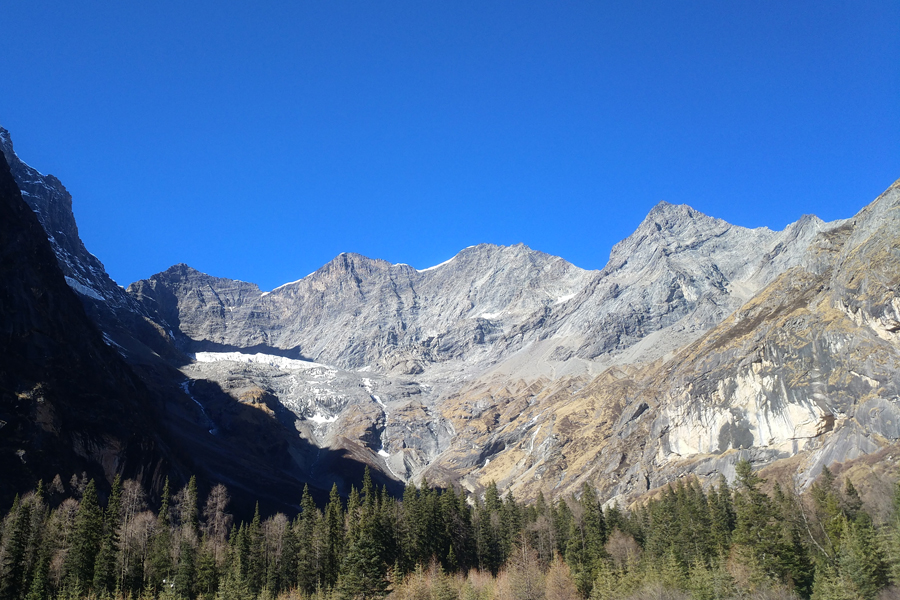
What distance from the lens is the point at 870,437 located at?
10556cm

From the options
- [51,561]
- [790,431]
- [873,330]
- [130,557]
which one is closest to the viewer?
[51,561]

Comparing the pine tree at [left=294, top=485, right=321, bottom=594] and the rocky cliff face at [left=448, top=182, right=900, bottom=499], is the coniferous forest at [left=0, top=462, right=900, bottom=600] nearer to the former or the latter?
the pine tree at [left=294, top=485, right=321, bottom=594]

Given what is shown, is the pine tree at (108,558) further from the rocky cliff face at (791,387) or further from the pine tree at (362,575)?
the rocky cliff face at (791,387)

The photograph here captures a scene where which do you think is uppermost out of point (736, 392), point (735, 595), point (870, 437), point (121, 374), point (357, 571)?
point (121, 374)

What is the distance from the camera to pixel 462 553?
8088 centimetres

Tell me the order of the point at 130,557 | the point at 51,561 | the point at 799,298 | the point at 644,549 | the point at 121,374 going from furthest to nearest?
the point at 799,298, the point at 121,374, the point at 644,549, the point at 130,557, the point at 51,561

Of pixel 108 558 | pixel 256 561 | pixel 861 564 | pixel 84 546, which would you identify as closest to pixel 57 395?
pixel 84 546

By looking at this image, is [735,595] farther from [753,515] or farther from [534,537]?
[534,537]

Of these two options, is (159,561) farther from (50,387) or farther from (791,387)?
(791,387)

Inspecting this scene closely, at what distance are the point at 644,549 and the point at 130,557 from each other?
6229 centimetres

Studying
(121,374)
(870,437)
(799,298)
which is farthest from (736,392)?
(121,374)

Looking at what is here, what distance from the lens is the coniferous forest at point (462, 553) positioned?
2251 inches

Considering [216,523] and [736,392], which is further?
[736,392]

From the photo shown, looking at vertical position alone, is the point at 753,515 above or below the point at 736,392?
below
